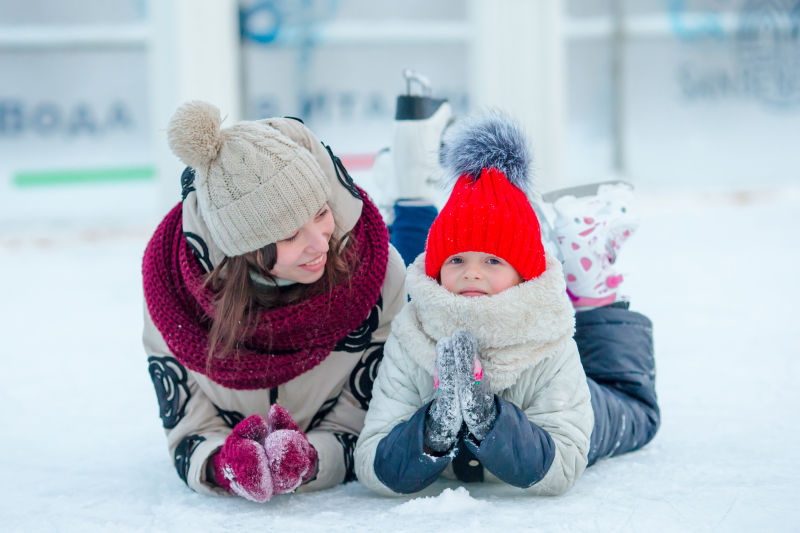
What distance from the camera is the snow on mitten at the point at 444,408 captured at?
135cm

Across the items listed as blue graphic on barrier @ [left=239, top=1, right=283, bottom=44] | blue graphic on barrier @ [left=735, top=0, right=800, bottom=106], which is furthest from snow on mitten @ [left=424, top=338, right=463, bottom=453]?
blue graphic on barrier @ [left=735, top=0, right=800, bottom=106]

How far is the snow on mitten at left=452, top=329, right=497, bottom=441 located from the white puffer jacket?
69mm

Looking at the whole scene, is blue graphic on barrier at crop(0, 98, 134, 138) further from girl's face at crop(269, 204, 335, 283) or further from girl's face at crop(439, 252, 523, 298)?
girl's face at crop(439, 252, 523, 298)

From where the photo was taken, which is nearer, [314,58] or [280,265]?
[280,265]

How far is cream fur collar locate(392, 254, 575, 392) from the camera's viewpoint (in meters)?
1.40

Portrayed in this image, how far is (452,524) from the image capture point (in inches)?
54.9

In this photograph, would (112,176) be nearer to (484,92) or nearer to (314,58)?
(314,58)

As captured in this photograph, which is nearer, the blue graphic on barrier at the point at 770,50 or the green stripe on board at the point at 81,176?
the green stripe on board at the point at 81,176

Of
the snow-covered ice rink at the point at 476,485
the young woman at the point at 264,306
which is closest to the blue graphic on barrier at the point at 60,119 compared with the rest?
the snow-covered ice rink at the point at 476,485

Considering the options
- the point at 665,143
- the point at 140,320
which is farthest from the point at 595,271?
the point at 665,143

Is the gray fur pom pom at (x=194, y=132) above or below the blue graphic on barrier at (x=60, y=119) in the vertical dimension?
below

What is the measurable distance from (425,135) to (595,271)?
0.67 metres

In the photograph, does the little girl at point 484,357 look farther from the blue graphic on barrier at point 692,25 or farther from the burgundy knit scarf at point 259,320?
the blue graphic on barrier at point 692,25

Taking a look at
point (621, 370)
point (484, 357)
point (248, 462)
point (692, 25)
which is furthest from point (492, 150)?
point (692, 25)
